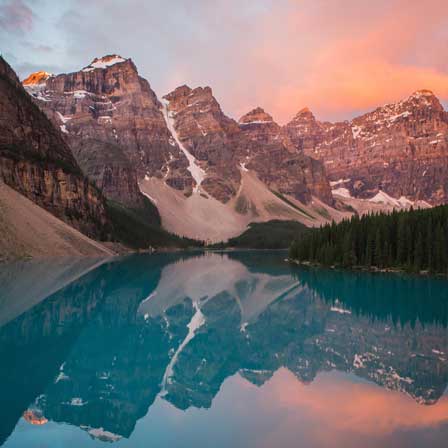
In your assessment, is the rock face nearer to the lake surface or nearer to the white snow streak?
the lake surface

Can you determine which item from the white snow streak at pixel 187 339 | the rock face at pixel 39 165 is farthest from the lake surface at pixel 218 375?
the rock face at pixel 39 165

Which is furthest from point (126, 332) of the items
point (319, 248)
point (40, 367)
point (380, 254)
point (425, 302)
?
point (319, 248)

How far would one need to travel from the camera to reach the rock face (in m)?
116

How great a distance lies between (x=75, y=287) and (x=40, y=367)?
87.5 ft

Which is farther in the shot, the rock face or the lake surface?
the rock face

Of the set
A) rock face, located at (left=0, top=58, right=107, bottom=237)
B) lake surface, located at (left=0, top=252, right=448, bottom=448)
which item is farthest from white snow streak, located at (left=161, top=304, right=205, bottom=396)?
rock face, located at (left=0, top=58, right=107, bottom=237)

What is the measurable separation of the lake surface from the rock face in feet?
293

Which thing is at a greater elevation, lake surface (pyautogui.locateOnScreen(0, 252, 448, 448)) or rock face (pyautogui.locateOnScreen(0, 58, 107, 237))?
rock face (pyautogui.locateOnScreen(0, 58, 107, 237))

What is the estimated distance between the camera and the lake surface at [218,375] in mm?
11594

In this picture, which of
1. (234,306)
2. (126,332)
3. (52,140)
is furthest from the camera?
(52,140)

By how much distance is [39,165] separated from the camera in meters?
122

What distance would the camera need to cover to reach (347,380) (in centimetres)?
1617

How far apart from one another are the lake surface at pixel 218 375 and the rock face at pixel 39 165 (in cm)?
8937

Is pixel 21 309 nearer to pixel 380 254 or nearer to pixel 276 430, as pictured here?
pixel 276 430
